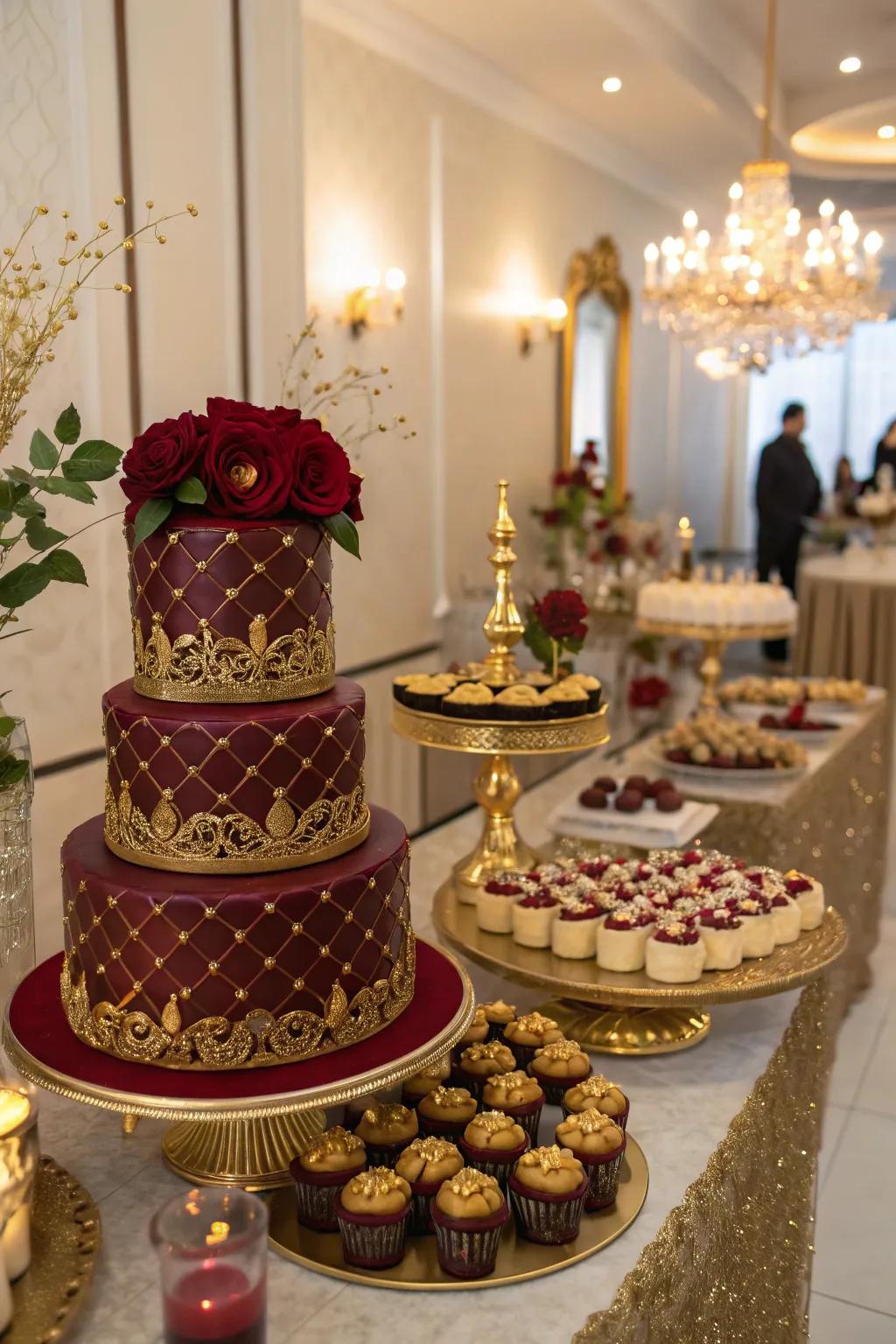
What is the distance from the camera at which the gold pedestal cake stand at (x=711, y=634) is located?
152 inches

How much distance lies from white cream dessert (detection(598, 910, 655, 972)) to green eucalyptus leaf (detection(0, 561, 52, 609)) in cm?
95

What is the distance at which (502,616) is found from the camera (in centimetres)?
238

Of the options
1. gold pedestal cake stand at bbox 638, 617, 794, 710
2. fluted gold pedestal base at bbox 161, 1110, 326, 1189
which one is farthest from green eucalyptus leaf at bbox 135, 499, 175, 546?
gold pedestal cake stand at bbox 638, 617, 794, 710

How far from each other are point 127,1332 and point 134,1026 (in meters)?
0.30

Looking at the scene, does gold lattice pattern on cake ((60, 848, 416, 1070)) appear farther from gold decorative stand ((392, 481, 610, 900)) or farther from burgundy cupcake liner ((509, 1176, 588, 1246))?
gold decorative stand ((392, 481, 610, 900))

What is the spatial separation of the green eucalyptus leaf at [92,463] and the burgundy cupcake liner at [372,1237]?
2.78ft

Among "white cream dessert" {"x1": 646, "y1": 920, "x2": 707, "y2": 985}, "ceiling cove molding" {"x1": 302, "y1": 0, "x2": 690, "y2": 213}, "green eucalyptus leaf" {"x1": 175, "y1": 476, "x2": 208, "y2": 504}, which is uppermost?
"ceiling cove molding" {"x1": 302, "y1": 0, "x2": 690, "y2": 213}

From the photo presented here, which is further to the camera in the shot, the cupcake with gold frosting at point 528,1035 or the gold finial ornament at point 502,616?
the gold finial ornament at point 502,616

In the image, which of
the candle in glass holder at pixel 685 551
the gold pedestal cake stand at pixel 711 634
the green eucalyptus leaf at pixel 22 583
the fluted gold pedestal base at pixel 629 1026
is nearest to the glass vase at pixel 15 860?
the green eucalyptus leaf at pixel 22 583

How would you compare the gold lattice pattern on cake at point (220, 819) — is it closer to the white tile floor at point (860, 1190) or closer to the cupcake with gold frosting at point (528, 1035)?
the cupcake with gold frosting at point (528, 1035)

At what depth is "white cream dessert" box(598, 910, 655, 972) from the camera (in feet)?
5.94

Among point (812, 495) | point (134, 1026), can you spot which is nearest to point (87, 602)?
point (134, 1026)

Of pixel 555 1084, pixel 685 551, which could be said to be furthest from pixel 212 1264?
pixel 685 551

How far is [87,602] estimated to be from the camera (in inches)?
112
